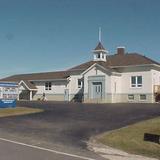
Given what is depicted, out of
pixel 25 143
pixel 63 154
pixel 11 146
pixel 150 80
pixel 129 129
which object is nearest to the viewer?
pixel 63 154

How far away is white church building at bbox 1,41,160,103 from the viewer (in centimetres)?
4891

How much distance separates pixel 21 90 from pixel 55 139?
48317mm

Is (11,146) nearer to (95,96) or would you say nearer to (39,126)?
(39,126)

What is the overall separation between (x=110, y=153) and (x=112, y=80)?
3652cm

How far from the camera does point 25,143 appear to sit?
14.9 meters

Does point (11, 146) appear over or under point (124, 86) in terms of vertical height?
under

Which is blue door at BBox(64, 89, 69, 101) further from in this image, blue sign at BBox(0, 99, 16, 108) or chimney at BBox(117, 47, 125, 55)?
blue sign at BBox(0, 99, 16, 108)

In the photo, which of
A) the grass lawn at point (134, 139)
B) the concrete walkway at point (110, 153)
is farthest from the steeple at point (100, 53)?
the concrete walkway at point (110, 153)

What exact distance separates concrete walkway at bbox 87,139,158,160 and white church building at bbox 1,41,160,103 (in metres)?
33.9

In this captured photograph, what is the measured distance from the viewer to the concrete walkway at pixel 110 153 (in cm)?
1259

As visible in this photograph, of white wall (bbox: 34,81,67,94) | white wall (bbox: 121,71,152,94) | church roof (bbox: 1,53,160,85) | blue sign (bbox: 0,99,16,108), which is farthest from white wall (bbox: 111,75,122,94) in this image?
blue sign (bbox: 0,99,16,108)

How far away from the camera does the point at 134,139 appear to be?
16641 millimetres

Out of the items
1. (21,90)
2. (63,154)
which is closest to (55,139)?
(63,154)

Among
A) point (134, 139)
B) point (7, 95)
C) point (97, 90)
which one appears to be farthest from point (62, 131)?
point (97, 90)
